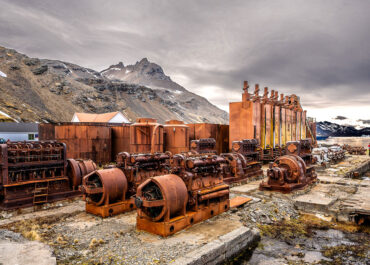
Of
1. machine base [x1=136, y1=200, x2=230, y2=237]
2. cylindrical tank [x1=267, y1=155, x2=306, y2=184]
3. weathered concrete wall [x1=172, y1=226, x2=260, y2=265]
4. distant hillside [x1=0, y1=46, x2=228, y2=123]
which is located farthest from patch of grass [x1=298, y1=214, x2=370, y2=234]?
distant hillside [x1=0, y1=46, x2=228, y2=123]

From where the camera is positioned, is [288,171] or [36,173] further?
[288,171]

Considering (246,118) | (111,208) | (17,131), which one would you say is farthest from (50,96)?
(111,208)

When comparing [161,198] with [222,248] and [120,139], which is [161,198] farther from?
[120,139]

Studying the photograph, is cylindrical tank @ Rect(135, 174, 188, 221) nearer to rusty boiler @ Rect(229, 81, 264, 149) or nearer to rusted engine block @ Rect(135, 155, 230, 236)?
rusted engine block @ Rect(135, 155, 230, 236)

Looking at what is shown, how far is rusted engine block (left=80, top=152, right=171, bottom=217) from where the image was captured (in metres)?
8.15

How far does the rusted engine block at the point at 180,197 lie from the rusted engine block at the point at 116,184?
139 centimetres

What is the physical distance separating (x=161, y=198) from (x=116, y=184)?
2.40 meters

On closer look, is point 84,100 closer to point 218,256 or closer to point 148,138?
point 148,138

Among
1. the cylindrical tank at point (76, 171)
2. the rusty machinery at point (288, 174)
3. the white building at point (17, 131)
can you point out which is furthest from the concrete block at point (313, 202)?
the white building at point (17, 131)

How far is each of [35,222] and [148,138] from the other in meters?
9.62

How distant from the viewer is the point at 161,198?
21.7ft

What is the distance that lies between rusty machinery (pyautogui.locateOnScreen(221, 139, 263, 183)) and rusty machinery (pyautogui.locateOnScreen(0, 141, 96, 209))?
6.77 metres

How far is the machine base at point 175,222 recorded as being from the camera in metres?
6.46

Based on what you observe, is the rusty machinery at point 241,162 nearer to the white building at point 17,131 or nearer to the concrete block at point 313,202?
the concrete block at point 313,202
